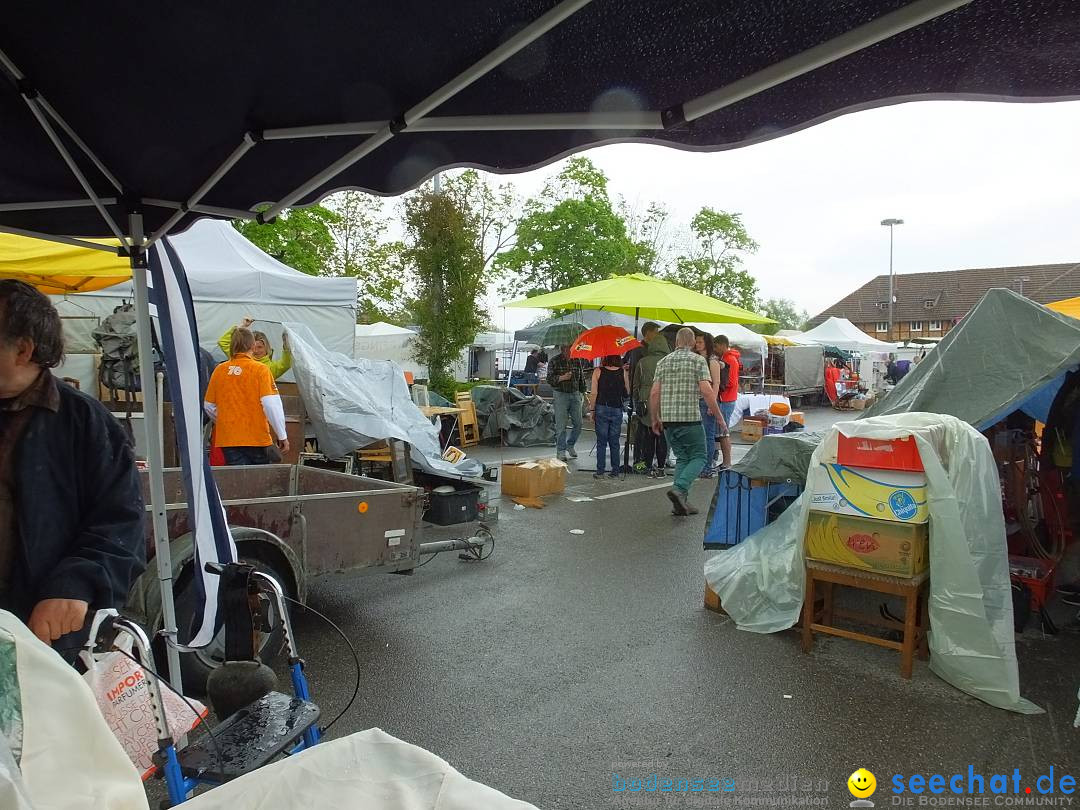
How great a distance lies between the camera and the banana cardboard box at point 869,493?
3.95 metres

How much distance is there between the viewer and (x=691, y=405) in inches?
309

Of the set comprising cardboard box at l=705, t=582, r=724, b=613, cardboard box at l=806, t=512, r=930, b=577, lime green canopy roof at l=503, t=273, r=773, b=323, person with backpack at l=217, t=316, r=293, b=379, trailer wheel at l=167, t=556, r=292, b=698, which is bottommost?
cardboard box at l=705, t=582, r=724, b=613

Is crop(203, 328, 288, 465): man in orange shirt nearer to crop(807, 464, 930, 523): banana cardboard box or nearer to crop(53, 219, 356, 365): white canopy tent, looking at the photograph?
crop(53, 219, 356, 365): white canopy tent

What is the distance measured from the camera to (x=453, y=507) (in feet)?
23.0

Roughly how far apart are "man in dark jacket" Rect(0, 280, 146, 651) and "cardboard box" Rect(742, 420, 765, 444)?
14.4m

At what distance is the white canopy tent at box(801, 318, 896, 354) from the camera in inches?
1220

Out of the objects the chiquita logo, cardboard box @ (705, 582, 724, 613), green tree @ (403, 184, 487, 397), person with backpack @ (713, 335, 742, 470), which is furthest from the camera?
green tree @ (403, 184, 487, 397)

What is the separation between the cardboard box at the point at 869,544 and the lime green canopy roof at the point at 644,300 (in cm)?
657

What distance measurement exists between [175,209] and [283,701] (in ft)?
7.86

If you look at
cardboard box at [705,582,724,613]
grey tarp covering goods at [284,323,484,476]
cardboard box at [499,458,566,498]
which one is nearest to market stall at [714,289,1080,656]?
cardboard box at [705,582,724,613]

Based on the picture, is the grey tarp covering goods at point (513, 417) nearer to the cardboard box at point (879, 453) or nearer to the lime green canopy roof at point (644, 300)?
the lime green canopy roof at point (644, 300)

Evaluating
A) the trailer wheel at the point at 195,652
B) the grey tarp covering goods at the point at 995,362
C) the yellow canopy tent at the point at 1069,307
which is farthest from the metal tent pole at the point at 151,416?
the yellow canopy tent at the point at 1069,307

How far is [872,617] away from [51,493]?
14.7 ft

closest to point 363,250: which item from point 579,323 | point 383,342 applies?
point 383,342
